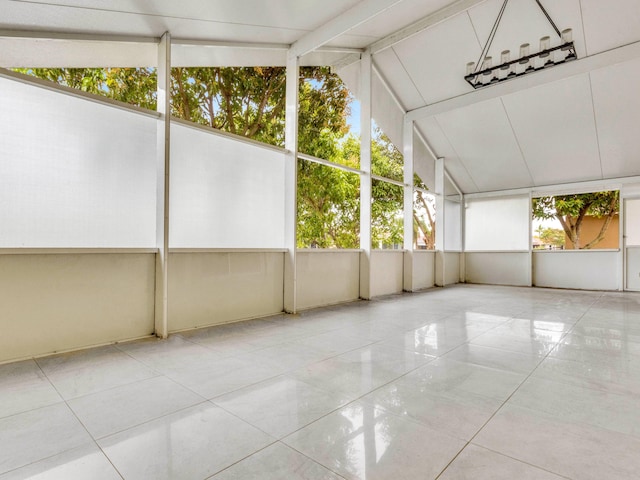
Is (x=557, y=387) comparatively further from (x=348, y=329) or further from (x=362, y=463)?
(x=348, y=329)

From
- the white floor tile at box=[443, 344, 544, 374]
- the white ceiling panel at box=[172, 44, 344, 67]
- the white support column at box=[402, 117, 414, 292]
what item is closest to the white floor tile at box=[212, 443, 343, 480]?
the white floor tile at box=[443, 344, 544, 374]

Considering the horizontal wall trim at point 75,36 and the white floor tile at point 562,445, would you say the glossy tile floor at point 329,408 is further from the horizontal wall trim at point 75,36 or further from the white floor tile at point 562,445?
the horizontal wall trim at point 75,36

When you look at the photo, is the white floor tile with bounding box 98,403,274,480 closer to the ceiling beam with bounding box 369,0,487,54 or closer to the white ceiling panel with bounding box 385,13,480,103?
the ceiling beam with bounding box 369,0,487,54

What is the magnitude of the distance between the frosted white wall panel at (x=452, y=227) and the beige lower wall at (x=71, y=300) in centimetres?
813

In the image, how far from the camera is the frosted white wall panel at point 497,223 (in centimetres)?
972

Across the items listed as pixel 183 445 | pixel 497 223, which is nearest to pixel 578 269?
pixel 497 223

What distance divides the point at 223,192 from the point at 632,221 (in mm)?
9465

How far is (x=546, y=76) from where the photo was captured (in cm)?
620

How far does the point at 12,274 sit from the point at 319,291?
13.0 feet

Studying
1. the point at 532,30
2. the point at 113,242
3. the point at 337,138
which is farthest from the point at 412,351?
the point at 337,138

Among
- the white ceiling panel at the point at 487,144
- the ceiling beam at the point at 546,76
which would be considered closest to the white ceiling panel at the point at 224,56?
the ceiling beam at the point at 546,76

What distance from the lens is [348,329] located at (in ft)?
14.2

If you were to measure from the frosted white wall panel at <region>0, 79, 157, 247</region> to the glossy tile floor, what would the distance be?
1149 mm

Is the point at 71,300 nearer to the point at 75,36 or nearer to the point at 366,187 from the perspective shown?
the point at 75,36
